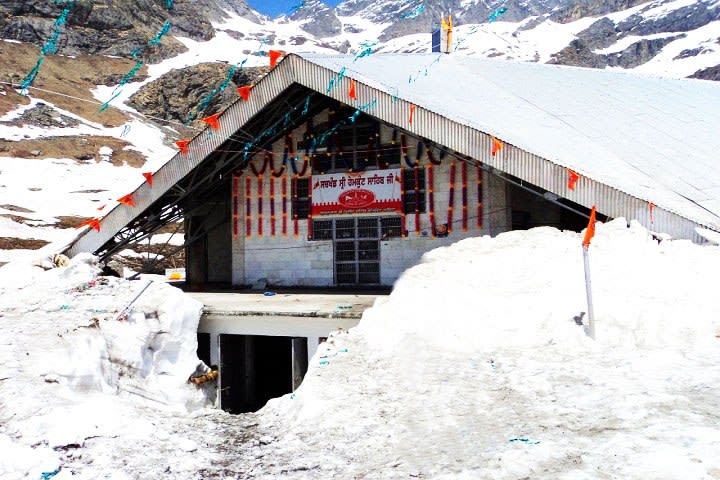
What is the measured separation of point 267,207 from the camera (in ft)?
63.9

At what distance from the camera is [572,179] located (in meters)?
12.8

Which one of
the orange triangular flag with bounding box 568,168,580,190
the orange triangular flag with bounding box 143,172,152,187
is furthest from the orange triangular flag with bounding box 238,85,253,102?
the orange triangular flag with bounding box 568,168,580,190

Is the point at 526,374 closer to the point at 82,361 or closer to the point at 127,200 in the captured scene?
the point at 82,361

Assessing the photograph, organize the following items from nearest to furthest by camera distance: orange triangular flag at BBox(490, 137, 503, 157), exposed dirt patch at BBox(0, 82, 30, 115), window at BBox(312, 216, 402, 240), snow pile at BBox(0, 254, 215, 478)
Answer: snow pile at BBox(0, 254, 215, 478)
orange triangular flag at BBox(490, 137, 503, 157)
window at BBox(312, 216, 402, 240)
exposed dirt patch at BBox(0, 82, 30, 115)

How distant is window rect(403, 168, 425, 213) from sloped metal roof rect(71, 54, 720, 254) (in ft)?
7.49

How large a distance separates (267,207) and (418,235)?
508cm

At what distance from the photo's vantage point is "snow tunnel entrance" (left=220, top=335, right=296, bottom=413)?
48.2 ft

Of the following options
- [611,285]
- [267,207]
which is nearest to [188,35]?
[267,207]

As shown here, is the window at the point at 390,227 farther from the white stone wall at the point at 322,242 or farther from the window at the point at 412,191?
the window at the point at 412,191

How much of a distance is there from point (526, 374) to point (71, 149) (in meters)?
67.5

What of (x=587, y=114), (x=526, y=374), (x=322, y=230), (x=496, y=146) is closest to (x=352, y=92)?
(x=496, y=146)

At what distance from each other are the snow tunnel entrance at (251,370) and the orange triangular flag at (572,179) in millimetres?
6845

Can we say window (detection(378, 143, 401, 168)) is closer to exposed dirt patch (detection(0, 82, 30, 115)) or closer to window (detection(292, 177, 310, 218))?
window (detection(292, 177, 310, 218))

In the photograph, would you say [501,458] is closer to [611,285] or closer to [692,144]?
[611,285]
